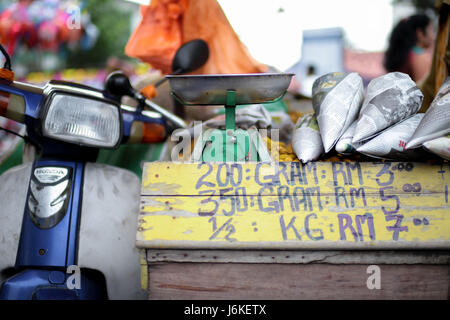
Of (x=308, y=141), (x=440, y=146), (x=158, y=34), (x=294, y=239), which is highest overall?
(x=158, y=34)

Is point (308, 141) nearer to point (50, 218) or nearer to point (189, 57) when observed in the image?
point (189, 57)

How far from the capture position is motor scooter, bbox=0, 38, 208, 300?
4.28ft

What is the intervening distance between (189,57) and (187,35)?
13.0 inches

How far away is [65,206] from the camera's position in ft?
4.48

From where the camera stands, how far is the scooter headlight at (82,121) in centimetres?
133

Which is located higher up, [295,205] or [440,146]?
[440,146]

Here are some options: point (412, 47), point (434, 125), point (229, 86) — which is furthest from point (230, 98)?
point (412, 47)

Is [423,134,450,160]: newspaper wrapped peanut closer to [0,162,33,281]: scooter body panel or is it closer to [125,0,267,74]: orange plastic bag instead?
[125,0,267,74]: orange plastic bag

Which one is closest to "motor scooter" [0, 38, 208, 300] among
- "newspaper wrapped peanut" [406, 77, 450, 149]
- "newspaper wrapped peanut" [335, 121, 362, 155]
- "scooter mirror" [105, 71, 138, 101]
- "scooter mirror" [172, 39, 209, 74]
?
"scooter mirror" [105, 71, 138, 101]

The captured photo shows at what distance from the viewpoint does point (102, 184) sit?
59.5 inches

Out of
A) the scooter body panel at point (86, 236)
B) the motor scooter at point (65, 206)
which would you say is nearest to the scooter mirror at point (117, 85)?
the motor scooter at point (65, 206)

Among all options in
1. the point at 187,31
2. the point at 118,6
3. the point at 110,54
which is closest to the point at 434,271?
the point at 187,31

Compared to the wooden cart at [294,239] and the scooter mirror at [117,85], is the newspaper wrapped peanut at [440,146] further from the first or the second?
the scooter mirror at [117,85]
